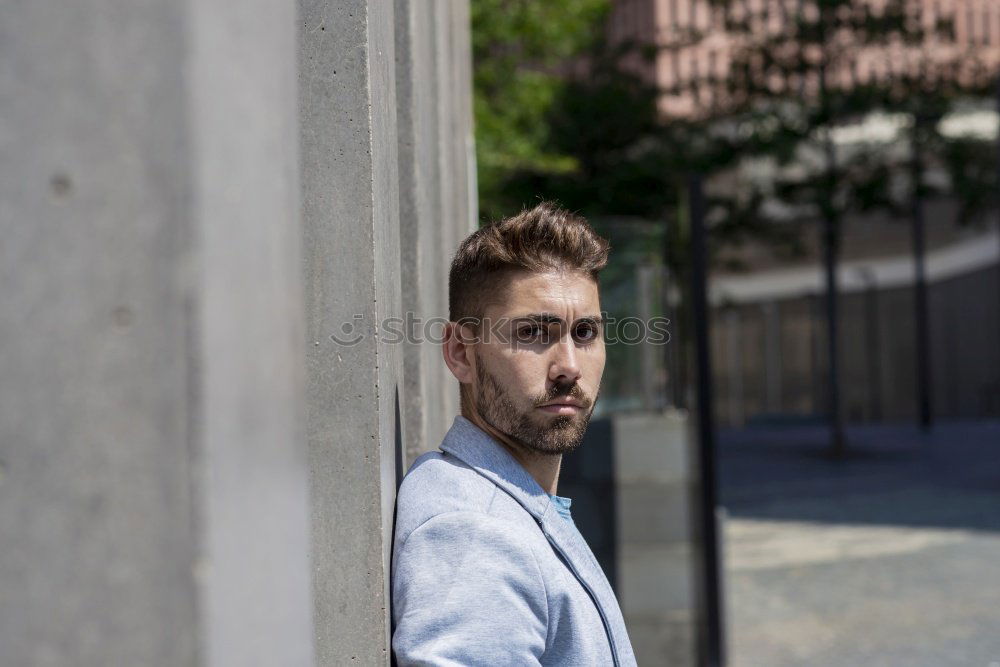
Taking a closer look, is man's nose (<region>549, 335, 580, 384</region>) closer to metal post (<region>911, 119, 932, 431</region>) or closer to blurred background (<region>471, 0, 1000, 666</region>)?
blurred background (<region>471, 0, 1000, 666</region>)

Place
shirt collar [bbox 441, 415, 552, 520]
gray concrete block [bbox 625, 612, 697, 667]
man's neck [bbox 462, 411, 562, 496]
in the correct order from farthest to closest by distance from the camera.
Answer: gray concrete block [bbox 625, 612, 697, 667] → man's neck [bbox 462, 411, 562, 496] → shirt collar [bbox 441, 415, 552, 520]

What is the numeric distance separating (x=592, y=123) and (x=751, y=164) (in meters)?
2.93

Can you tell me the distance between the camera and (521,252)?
6.55 ft

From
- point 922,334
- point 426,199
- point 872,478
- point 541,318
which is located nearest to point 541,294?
point 541,318

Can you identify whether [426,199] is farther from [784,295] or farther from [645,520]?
[784,295]

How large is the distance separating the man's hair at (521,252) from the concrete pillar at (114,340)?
3.92 ft

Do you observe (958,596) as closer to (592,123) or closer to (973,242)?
(592,123)

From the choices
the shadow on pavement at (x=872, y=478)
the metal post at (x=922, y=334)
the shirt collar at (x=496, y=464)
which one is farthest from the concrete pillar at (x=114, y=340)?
the metal post at (x=922, y=334)

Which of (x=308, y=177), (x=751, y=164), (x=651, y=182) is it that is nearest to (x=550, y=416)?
(x=308, y=177)

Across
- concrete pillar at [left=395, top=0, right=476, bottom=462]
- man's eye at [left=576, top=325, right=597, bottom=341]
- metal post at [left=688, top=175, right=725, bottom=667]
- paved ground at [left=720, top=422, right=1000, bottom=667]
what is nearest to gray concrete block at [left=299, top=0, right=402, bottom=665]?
man's eye at [left=576, top=325, right=597, bottom=341]

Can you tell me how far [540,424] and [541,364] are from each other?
99mm

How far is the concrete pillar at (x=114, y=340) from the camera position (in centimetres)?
80

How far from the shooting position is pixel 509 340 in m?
1.97

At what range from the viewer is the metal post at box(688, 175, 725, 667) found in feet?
20.2
